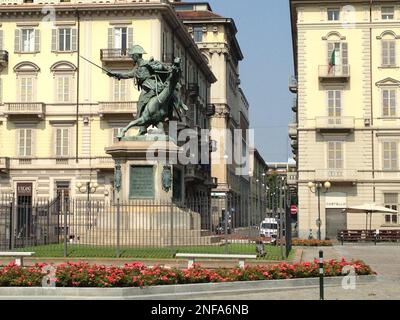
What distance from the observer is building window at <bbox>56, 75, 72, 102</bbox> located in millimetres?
57906

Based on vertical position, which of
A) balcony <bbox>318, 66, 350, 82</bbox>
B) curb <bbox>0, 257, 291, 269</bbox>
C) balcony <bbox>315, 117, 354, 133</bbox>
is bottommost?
curb <bbox>0, 257, 291, 269</bbox>

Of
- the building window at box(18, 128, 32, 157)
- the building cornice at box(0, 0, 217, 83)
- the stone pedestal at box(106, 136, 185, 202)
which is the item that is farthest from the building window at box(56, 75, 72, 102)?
the stone pedestal at box(106, 136, 185, 202)

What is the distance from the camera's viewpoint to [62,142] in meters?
58.0

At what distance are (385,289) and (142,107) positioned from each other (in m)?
14.8

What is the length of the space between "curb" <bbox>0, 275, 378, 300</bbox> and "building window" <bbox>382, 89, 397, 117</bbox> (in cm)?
3931

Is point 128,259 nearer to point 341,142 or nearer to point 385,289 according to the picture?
point 385,289

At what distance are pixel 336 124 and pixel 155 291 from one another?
40.6 meters

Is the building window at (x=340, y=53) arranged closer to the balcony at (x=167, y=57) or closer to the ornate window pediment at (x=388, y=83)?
the ornate window pediment at (x=388, y=83)

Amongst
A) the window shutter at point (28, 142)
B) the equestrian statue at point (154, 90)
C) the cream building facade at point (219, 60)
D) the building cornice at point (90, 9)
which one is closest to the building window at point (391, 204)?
the building cornice at point (90, 9)

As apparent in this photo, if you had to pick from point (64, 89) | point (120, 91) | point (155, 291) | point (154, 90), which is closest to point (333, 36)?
point (120, 91)

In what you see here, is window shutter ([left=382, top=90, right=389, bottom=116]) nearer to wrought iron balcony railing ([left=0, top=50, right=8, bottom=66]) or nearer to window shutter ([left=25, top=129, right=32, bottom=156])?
window shutter ([left=25, top=129, right=32, bottom=156])

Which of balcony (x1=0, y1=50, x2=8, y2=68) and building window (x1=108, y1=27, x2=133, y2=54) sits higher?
building window (x1=108, y1=27, x2=133, y2=54)

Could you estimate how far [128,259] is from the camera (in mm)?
23656
